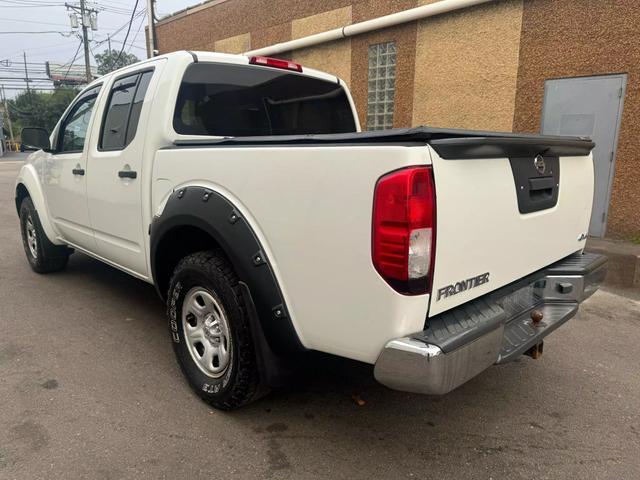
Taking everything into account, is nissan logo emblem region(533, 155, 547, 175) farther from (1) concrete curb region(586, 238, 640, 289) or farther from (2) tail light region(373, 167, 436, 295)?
(1) concrete curb region(586, 238, 640, 289)

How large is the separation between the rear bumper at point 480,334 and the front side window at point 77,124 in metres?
3.38

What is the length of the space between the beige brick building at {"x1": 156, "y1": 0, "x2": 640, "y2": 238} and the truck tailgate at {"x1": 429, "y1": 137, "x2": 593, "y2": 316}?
4.37 meters

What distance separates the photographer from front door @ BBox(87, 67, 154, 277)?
328 cm

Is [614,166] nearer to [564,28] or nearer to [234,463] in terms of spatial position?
[564,28]

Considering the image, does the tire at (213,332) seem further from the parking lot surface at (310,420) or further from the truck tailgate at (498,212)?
the truck tailgate at (498,212)

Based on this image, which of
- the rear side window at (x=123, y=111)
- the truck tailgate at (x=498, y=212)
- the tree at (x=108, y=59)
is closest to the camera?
the truck tailgate at (x=498, y=212)

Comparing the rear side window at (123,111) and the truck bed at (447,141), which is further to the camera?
the rear side window at (123,111)

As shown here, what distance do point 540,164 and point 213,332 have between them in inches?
76.7

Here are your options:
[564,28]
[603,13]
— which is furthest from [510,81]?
[603,13]

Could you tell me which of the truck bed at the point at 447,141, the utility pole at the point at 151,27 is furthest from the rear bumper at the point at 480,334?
the utility pole at the point at 151,27

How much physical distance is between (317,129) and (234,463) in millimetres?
2605

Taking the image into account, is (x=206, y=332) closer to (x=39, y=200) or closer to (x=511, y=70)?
(x=39, y=200)

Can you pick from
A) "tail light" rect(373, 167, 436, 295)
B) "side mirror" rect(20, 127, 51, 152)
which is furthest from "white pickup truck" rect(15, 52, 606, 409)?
"side mirror" rect(20, 127, 51, 152)

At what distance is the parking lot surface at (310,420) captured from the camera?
235 centimetres
